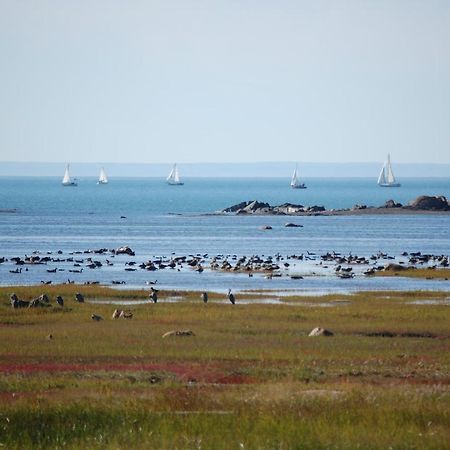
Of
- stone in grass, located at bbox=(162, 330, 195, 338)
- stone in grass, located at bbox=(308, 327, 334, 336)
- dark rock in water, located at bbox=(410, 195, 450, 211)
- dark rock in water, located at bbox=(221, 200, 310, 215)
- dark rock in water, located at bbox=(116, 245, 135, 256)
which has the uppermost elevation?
dark rock in water, located at bbox=(410, 195, 450, 211)

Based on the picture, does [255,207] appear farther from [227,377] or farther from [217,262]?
[227,377]

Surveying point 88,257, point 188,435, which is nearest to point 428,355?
point 188,435

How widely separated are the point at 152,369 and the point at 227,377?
2564 mm

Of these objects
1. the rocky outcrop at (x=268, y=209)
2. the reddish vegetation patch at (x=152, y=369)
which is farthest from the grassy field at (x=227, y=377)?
the rocky outcrop at (x=268, y=209)

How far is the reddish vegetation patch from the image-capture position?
2894 cm

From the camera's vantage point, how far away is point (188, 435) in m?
19.6

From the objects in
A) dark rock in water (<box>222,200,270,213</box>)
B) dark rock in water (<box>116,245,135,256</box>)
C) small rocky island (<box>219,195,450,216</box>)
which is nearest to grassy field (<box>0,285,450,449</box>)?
dark rock in water (<box>116,245,135,256</box>)

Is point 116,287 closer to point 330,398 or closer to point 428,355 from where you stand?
point 428,355

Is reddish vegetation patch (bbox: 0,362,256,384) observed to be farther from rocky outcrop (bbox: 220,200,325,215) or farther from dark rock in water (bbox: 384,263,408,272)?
rocky outcrop (bbox: 220,200,325,215)

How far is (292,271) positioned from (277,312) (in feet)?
102

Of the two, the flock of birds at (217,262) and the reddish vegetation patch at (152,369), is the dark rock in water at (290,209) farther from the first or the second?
the reddish vegetation patch at (152,369)

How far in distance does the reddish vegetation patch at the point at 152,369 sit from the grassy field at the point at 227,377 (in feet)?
0.17

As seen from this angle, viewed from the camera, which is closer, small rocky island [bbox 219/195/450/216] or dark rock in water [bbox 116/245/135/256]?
dark rock in water [bbox 116/245/135/256]

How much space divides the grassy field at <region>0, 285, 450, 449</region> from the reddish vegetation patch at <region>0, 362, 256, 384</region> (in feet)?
0.17
